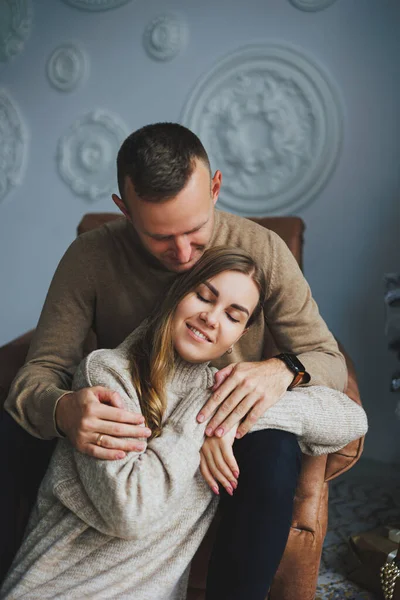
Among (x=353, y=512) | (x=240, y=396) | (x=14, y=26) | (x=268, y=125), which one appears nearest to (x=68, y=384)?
(x=240, y=396)

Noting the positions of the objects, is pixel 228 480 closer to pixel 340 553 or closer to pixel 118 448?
pixel 118 448

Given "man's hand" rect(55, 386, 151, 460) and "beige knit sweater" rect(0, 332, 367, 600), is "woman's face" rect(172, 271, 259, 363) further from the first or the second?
"man's hand" rect(55, 386, 151, 460)

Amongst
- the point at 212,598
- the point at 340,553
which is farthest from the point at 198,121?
the point at 212,598

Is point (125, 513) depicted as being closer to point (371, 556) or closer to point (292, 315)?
point (292, 315)

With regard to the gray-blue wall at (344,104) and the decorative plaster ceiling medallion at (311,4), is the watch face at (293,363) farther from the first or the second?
the decorative plaster ceiling medallion at (311,4)

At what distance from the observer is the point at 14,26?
9.19ft

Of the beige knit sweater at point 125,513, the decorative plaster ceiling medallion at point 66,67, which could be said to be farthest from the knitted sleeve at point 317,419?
the decorative plaster ceiling medallion at point 66,67

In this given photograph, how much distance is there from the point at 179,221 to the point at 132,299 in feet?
1.06

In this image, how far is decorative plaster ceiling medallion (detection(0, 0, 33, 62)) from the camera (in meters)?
2.78

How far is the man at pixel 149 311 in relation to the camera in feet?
3.98

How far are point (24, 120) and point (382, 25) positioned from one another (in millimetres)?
1491

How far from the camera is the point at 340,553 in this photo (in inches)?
76.5

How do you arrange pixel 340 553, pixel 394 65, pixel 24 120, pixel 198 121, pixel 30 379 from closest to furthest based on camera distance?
pixel 30 379, pixel 340 553, pixel 394 65, pixel 198 121, pixel 24 120

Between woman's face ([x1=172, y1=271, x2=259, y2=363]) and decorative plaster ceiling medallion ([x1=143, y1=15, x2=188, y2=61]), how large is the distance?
1.47m
